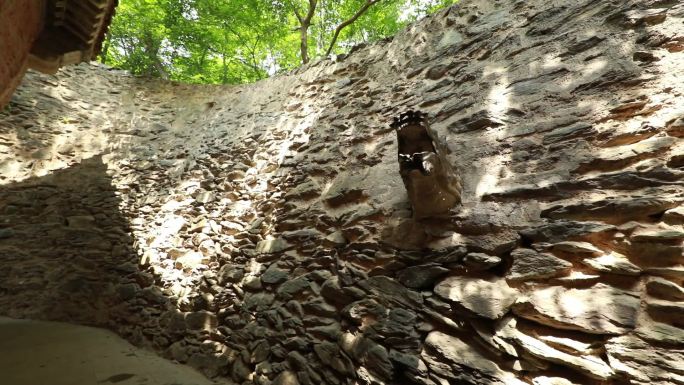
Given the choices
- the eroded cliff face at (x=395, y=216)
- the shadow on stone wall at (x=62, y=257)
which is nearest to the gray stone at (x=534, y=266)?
the eroded cliff face at (x=395, y=216)

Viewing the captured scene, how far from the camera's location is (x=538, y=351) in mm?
1819

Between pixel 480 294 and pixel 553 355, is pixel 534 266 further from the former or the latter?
pixel 553 355

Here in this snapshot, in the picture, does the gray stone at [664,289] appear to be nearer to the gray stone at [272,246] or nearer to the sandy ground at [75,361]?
the gray stone at [272,246]

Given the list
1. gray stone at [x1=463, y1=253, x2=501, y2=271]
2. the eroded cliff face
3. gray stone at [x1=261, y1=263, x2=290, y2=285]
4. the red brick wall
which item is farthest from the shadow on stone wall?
gray stone at [x1=463, y1=253, x2=501, y2=271]

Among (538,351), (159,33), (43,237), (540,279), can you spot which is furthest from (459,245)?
(159,33)

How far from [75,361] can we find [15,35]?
3.63 metres

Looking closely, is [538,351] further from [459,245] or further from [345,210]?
[345,210]

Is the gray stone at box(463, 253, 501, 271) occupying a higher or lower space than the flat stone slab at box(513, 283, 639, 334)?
higher

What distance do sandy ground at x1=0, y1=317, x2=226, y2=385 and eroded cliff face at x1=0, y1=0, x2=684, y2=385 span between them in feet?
0.72

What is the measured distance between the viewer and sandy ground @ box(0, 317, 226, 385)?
3452 mm

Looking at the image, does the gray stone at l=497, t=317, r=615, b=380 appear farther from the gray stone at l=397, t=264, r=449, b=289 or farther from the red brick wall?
the red brick wall

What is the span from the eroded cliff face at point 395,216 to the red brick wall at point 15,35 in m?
2.68

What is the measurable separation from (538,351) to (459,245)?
0.89 metres

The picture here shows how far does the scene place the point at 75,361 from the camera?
3818mm
